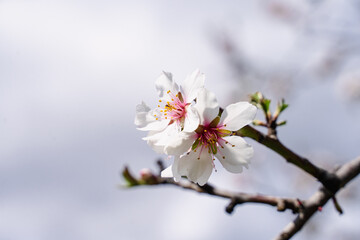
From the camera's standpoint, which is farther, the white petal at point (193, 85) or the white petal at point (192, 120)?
the white petal at point (193, 85)

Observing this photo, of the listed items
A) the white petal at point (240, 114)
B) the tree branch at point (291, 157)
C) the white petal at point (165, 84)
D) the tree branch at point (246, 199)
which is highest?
the white petal at point (165, 84)

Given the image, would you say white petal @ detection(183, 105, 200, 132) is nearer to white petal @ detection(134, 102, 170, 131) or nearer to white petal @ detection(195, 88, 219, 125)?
white petal @ detection(195, 88, 219, 125)

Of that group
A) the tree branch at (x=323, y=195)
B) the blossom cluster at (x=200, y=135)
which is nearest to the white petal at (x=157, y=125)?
the blossom cluster at (x=200, y=135)

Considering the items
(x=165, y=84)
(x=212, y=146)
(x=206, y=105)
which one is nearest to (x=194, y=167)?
(x=212, y=146)

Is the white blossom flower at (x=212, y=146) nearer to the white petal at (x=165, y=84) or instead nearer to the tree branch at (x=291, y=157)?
the tree branch at (x=291, y=157)

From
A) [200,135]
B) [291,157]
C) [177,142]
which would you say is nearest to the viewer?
[177,142]

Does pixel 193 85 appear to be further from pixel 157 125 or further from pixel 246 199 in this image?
pixel 246 199

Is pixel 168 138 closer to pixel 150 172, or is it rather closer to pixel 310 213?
pixel 310 213
